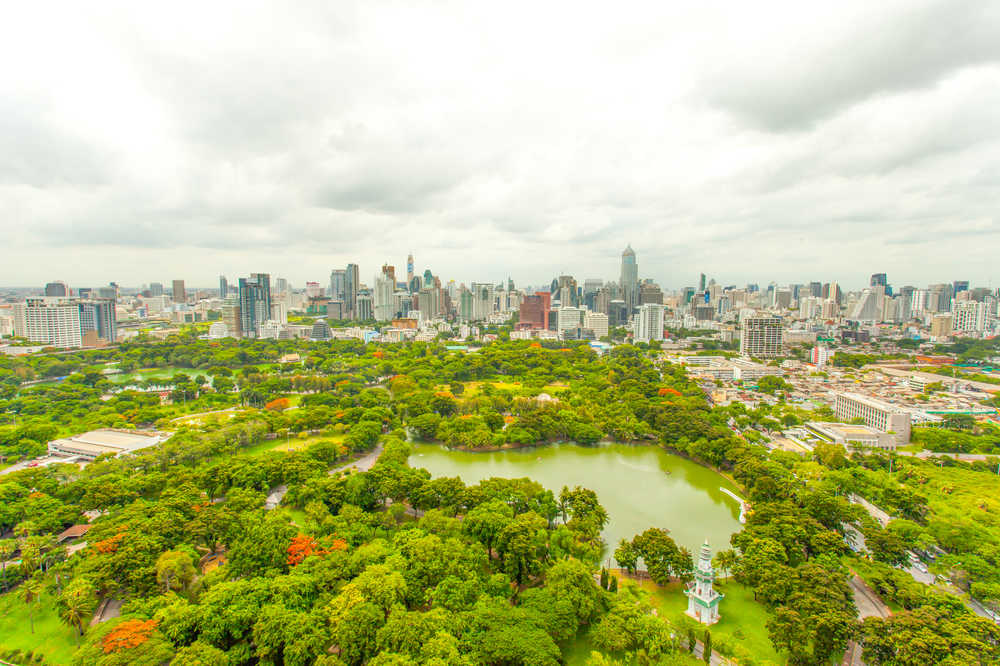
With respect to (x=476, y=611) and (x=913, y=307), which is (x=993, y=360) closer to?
(x=913, y=307)

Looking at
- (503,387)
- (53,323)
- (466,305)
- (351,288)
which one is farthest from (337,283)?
(503,387)

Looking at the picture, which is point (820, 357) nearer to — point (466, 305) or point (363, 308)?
point (466, 305)

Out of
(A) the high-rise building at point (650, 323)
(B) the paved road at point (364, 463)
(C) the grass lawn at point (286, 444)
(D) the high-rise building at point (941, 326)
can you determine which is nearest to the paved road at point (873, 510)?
(B) the paved road at point (364, 463)

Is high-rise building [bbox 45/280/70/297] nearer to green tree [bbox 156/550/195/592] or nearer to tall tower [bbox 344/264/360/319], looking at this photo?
tall tower [bbox 344/264/360/319]

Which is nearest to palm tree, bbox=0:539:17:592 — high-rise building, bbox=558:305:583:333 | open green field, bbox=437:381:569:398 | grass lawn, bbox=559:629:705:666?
grass lawn, bbox=559:629:705:666

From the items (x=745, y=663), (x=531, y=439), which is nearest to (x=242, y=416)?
(x=531, y=439)

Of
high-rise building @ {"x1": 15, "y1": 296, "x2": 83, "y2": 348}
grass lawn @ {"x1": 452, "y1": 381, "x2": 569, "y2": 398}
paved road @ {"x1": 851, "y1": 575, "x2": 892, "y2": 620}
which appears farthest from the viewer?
high-rise building @ {"x1": 15, "y1": 296, "x2": 83, "y2": 348}
